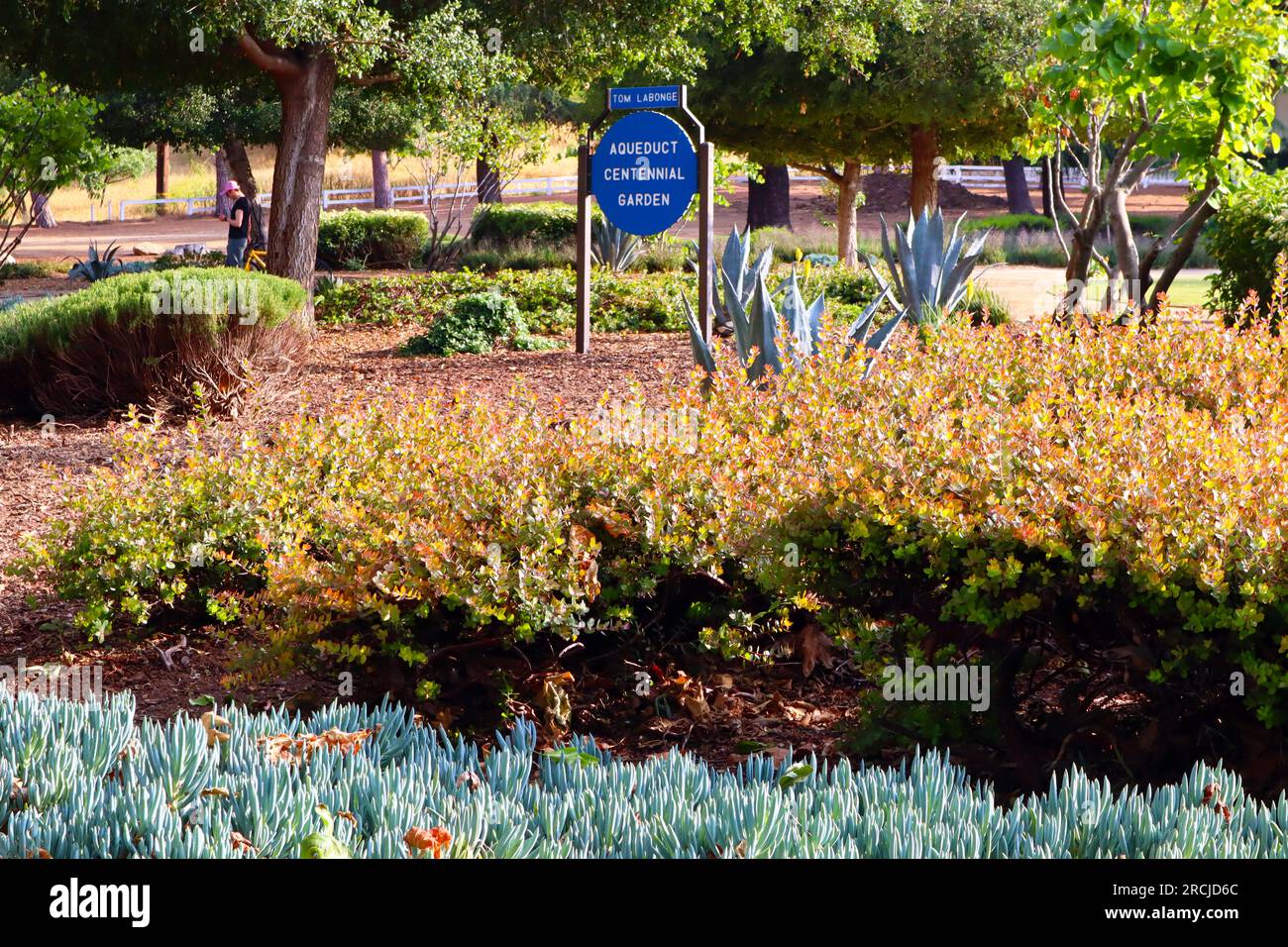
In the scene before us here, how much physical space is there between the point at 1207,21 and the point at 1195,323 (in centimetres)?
285

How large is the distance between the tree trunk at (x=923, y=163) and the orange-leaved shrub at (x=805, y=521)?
18424mm

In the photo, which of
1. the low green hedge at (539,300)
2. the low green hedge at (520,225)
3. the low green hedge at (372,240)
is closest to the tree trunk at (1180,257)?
the low green hedge at (539,300)

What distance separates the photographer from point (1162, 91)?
304 inches

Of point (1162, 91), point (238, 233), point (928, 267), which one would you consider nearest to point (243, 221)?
point (238, 233)

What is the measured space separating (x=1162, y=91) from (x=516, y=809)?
698 cm

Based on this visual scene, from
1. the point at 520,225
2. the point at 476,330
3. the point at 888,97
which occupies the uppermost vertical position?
the point at 888,97

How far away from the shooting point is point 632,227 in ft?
32.5

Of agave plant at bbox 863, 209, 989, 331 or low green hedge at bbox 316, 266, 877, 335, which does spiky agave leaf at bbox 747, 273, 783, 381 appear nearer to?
agave plant at bbox 863, 209, 989, 331

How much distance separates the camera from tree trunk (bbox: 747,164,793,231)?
33438mm

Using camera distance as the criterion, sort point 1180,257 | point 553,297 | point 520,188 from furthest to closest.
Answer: point 520,188 → point 553,297 → point 1180,257

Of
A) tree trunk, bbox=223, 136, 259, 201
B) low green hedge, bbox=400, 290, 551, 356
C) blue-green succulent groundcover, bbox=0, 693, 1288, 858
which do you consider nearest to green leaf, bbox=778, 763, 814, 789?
blue-green succulent groundcover, bbox=0, 693, 1288, 858

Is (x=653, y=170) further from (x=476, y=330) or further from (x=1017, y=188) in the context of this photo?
(x=1017, y=188)

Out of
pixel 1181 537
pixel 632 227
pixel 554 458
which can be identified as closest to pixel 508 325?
pixel 632 227

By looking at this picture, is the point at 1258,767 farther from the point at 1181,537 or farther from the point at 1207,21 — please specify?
the point at 1207,21
